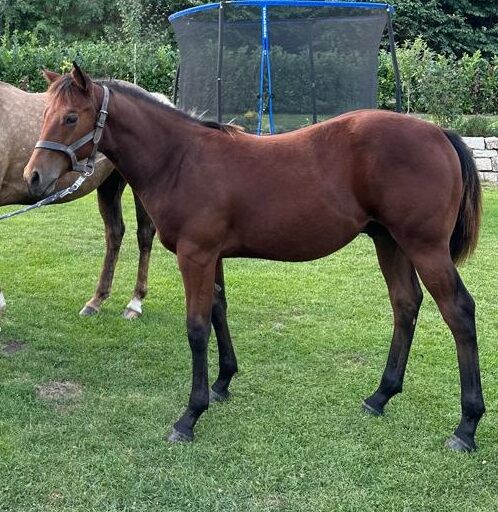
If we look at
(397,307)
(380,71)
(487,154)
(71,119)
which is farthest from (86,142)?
(380,71)

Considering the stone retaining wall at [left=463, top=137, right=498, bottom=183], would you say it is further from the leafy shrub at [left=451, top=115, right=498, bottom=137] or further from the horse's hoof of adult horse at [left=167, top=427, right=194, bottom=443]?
the horse's hoof of adult horse at [left=167, top=427, right=194, bottom=443]

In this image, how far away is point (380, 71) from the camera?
588 inches

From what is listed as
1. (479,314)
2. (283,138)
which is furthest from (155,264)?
(283,138)

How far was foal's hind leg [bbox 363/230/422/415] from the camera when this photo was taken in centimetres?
352

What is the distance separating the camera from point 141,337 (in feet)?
15.5

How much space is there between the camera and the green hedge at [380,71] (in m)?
11.9

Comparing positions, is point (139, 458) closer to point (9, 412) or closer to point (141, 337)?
point (9, 412)

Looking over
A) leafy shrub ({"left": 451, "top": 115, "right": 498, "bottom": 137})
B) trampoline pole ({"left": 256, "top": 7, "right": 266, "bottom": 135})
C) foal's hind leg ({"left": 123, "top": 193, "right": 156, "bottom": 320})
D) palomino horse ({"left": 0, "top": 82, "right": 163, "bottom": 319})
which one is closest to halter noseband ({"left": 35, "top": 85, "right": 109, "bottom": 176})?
palomino horse ({"left": 0, "top": 82, "right": 163, "bottom": 319})

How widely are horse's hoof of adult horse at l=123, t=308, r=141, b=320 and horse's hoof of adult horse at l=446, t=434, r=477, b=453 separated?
2.72 meters

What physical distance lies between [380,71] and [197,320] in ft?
42.7

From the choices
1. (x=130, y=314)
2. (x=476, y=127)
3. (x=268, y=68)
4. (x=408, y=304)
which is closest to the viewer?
(x=408, y=304)

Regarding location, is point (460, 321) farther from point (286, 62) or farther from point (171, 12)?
point (171, 12)

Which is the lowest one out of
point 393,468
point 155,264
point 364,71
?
point 155,264

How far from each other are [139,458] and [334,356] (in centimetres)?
175
